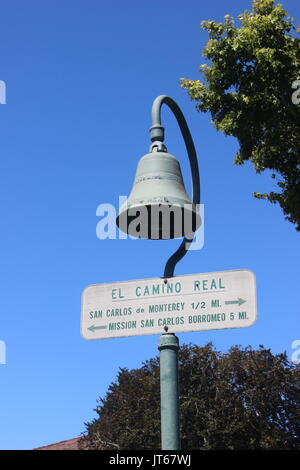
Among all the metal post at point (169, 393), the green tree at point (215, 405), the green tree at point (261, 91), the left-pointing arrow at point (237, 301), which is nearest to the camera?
the metal post at point (169, 393)

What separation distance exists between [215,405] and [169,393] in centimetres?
2476

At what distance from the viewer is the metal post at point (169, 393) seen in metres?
3.66

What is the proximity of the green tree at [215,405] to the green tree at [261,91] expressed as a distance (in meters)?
15.1

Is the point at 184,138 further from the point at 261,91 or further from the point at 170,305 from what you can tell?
the point at 261,91

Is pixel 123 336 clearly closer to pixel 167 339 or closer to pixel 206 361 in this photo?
pixel 167 339

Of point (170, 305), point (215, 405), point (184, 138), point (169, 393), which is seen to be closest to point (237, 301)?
point (170, 305)

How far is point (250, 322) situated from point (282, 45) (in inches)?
471

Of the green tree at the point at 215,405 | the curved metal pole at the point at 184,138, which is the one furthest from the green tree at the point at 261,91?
the green tree at the point at 215,405

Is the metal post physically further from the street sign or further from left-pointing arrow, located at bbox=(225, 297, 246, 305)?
left-pointing arrow, located at bbox=(225, 297, 246, 305)

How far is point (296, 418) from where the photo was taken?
28.1 metres

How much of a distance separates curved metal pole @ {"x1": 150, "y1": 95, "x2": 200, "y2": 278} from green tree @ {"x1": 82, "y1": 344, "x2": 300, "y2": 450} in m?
23.1

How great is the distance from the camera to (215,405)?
27.5m

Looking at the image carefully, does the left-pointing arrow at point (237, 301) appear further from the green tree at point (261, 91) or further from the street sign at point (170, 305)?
the green tree at point (261, 91)
